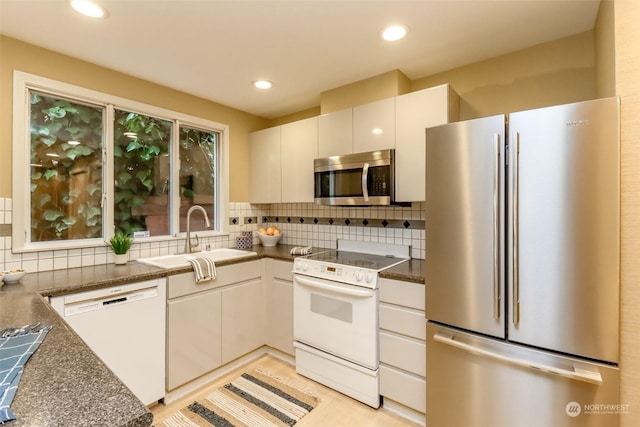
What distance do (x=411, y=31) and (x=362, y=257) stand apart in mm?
1639

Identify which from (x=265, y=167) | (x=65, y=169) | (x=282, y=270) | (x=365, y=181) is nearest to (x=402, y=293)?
(x=365, y=181)

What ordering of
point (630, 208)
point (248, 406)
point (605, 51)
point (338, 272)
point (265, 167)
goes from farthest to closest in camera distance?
1. point (265, 167)
2. point (338, 272)
3. point (248, 406)
4. point (605, 51)
5. point (630, 208)

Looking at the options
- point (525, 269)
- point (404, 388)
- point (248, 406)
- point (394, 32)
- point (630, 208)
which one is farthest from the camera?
point (248, 406)

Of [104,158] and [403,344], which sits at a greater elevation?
[104,158]

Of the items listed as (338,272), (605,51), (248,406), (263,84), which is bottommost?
(248,406)

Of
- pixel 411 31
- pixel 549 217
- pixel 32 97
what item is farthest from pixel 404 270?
pixel 32 97

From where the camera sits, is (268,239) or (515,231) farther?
(268,239)

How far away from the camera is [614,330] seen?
1.18 metres

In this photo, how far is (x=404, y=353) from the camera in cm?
189

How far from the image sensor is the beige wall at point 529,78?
71.7 inches

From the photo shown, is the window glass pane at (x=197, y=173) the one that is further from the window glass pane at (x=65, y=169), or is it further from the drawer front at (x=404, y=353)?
the drawer front at (x=404, y=353)

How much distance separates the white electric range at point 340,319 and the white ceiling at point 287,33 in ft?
4.82

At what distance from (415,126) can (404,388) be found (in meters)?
1.74

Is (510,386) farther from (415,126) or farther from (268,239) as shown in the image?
(268,239)
